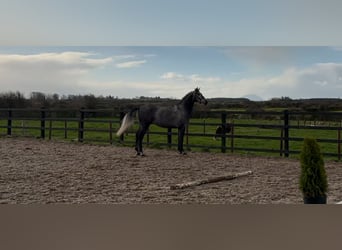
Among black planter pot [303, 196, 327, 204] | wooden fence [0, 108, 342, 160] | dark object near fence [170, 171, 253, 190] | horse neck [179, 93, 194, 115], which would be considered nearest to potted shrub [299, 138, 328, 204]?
black planter pot [303, 196, 327, 204]

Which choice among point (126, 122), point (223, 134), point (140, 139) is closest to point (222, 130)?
point (223, 134)

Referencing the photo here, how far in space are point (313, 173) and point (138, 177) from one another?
1.80 m

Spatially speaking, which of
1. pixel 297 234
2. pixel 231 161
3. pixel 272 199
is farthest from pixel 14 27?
pixel 231 161

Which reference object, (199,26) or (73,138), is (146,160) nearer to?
(73,138)

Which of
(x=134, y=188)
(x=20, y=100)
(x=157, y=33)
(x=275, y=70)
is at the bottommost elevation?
(x=134, y=188)

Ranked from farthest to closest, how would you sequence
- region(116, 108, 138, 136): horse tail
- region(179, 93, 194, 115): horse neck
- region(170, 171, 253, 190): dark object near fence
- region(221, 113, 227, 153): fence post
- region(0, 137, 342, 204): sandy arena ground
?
region(221, 113, 227, 153): fence post < region(116, 108, 138, 136): horse tail < region(179, 93, 194, 115): horse neck < region(170, 171, 253, 190): dark object near fence < region(0, 137, 342, 204): sandy arena ground

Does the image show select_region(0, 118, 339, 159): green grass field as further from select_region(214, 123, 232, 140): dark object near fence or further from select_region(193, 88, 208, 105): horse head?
select_region(193, 88, 208, 105): horse head

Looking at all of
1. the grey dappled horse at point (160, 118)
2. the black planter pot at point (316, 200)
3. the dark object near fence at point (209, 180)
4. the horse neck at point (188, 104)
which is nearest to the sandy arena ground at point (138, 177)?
the dark object near fence at point (209, 180)

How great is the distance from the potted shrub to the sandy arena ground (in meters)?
0.47

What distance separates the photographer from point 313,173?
2.03m

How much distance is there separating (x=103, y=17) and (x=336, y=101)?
128 cm

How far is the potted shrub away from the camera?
79.4 inches

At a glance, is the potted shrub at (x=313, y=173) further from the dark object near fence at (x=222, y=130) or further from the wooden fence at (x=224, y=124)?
the dark object near fence at (x=222, y=130)

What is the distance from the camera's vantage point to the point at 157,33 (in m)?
1.77
